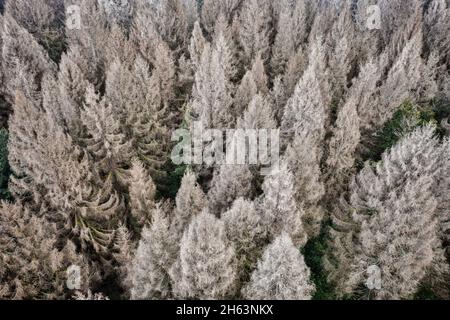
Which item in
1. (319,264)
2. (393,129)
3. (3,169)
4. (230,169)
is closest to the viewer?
(230,169)

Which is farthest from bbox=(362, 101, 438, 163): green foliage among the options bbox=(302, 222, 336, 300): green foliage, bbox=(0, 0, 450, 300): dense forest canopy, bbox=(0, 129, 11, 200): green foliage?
bbox=(0, 129, 11, 200): green foliage

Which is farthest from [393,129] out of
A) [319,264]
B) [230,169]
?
[230,169]

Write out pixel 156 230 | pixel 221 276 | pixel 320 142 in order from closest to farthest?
pixel 221 276 → pixel 156 230 → pixel 320 142

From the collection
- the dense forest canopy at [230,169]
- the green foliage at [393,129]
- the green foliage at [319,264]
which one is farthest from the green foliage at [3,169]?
the green foliage at [393,129]

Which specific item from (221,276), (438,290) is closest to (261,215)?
(221,276)

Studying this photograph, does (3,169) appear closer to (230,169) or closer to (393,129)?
(230,169)

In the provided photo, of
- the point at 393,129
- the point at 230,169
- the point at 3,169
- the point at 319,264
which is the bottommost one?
the point at 319,264

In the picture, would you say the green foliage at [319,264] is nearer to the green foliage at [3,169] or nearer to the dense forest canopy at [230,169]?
the dense forest canopy at [230,169]

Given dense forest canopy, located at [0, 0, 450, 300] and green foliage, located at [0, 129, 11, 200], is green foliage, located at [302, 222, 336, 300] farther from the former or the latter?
green foliage, located at [0, 129, 11, 200]
